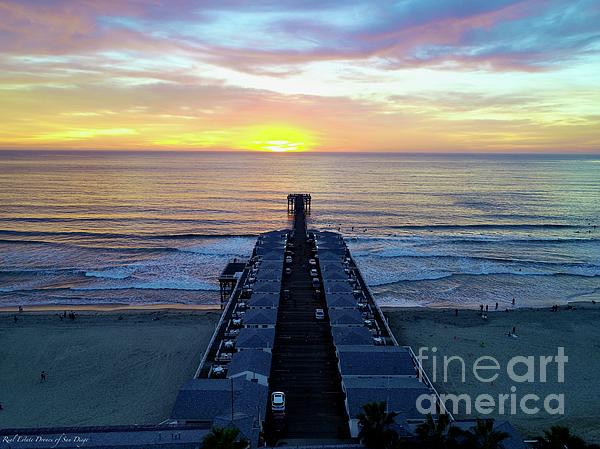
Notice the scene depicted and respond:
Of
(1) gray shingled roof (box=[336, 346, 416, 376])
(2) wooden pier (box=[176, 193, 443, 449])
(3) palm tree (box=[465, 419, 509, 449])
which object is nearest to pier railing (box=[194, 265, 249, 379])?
(2) wooden pier (box=[176, 193, 443, 449])

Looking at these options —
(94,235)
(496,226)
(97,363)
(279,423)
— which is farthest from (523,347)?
(94,235)

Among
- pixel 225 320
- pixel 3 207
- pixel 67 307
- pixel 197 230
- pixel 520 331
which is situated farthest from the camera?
pixel 3 207

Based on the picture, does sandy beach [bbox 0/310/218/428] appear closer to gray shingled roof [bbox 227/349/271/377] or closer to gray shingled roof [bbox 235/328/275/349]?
gray shingled roof [bbox 235/328/275/349]

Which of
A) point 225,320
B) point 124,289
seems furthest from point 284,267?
point 124,289

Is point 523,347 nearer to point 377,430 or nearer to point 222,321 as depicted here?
point 377,430

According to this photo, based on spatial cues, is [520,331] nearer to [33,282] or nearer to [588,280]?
[588,280]

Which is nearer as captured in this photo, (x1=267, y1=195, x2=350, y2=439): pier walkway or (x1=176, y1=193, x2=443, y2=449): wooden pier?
(x1=176, y1=193, x2=443, y2=449): wooden pier
